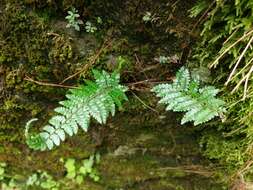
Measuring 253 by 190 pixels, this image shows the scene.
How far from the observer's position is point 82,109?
236 centimetres

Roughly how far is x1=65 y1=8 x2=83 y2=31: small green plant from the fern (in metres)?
0.61

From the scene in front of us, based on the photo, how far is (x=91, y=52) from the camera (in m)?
2.72

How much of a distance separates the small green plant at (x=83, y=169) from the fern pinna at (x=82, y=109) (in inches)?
31.8

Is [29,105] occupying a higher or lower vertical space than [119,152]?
higher

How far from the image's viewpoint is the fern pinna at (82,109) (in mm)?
2318

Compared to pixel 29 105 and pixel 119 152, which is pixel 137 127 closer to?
pixel 119 152

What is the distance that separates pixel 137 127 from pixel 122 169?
14.9 inches

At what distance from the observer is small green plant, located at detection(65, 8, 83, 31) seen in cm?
259

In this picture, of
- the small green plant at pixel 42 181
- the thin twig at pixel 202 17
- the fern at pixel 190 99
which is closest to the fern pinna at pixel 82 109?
the fern at pixel 190 99

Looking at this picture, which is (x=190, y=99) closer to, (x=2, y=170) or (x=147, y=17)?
(x=147, y=17)

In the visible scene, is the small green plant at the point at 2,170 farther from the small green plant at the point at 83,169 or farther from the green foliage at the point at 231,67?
the green foliage at the point at 231,67

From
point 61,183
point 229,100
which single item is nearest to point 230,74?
point 229,100

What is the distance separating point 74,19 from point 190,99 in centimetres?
82

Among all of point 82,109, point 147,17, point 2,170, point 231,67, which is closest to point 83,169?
point 2,170
